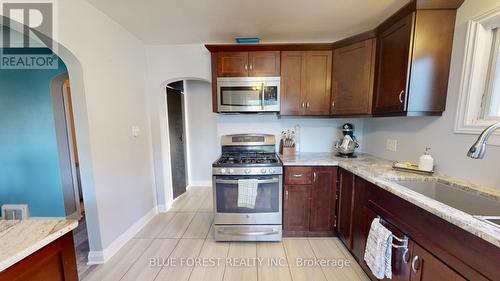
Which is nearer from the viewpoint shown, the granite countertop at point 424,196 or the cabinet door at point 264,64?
the granite countertop at point 424,196

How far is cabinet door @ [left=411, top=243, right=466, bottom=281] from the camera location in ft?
3.20

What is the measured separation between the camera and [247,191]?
2135mm

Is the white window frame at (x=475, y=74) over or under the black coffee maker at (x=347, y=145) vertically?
over

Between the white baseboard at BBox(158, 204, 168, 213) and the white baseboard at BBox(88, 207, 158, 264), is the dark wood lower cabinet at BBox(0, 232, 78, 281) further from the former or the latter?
the white baseboard at BBox(158, 204, 168, 213)

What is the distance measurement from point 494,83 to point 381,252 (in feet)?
4.77

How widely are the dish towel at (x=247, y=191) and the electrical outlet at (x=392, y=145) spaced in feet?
5.26

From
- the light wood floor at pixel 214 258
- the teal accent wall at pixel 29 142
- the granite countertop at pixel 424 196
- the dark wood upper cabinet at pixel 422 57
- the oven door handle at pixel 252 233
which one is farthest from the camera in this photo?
the teal accent wall at pixel 29 142

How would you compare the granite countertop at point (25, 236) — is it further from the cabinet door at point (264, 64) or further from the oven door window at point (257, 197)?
the cabinet door at point (264, 64)

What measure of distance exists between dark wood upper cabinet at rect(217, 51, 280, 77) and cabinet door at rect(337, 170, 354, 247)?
58.4 inches

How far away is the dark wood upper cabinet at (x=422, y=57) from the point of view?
1.55 metres

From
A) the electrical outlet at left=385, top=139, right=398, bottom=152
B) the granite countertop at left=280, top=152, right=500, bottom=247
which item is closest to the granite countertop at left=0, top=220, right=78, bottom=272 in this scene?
the granite countertop at left=280, top=152, right=500, bottom=247

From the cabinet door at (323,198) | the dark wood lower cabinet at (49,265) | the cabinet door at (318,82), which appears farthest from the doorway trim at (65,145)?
the cabinet door at (323,198)

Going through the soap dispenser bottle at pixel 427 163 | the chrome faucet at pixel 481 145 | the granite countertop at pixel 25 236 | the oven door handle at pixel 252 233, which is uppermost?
the chrome faucet at pixel 481 145

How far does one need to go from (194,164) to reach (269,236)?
248 centimetres
